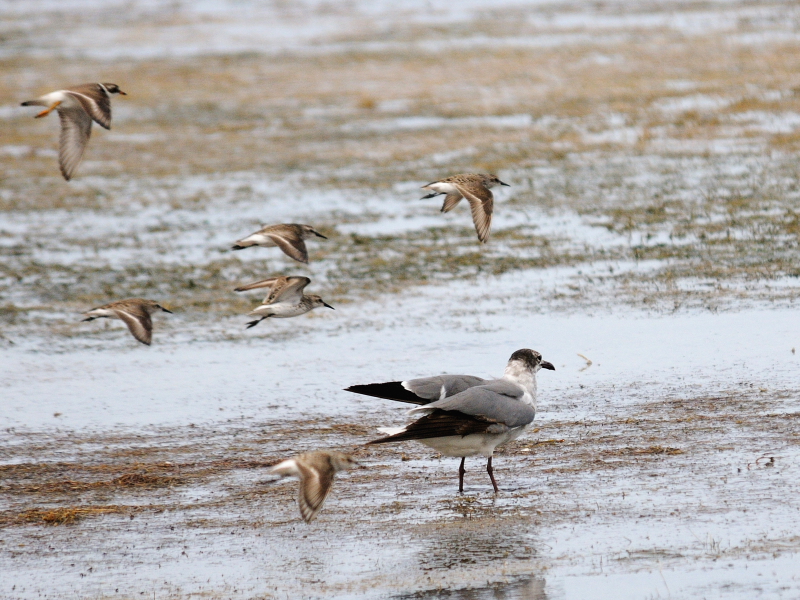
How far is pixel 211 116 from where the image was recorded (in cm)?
2184

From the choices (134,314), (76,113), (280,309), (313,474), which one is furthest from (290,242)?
(313,474)

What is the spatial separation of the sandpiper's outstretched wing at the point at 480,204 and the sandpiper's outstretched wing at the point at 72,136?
280cm

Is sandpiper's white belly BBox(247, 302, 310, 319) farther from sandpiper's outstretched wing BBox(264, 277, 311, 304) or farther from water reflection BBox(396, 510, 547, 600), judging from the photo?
water reflection BBox(396, 510, 547, 600)

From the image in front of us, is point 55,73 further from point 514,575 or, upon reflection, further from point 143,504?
point 514,575

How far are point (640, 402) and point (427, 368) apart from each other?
177 centimetres

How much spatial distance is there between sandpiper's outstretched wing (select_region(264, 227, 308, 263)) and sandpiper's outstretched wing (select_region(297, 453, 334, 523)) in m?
2.68

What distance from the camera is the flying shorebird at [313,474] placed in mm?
6617

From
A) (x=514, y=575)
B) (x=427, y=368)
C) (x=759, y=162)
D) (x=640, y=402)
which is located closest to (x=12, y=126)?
(x=759, y=162)

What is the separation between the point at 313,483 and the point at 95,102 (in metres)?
3.93

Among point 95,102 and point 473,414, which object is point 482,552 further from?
point 95,102

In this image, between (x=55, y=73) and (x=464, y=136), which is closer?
(x=464, y=136)

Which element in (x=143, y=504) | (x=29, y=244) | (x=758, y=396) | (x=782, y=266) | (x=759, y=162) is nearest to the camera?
(x=143, y=504)

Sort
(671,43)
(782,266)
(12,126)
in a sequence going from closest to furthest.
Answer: (782,266) < (12,126) < (671,43)

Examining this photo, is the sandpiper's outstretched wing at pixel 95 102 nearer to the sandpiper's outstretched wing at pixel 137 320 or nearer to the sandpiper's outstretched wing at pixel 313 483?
the sandpiper's outstretched wing at pixel 137 320
